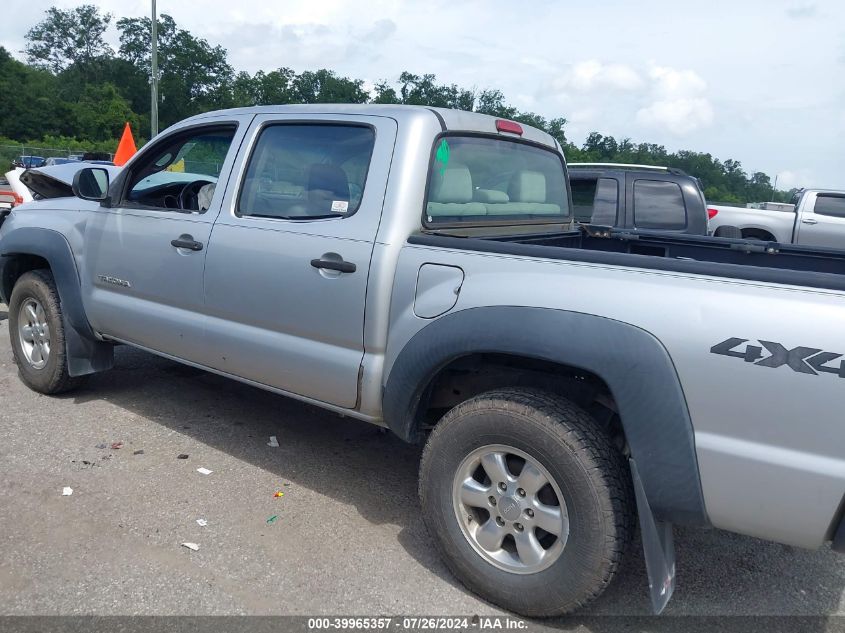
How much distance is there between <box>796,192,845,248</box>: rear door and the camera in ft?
42.4

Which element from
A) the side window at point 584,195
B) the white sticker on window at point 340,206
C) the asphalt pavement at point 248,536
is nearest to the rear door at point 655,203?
the side window at point 584,195

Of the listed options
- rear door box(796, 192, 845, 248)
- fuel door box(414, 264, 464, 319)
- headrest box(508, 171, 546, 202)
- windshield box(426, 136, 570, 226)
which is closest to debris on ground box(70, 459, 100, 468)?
fuel door box(414, 264, 464, 319)

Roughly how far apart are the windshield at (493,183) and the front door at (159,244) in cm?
122

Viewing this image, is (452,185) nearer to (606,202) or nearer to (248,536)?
(248,536)

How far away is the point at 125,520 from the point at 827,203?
13.4 m

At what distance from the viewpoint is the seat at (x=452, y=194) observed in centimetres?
342

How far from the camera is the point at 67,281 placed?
15.3 feet

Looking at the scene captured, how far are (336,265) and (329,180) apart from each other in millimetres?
533

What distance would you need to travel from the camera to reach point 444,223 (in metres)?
3.47

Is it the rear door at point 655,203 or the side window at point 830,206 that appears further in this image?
the side window at point 830,206

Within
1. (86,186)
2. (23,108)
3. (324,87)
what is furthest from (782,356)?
(23,108)

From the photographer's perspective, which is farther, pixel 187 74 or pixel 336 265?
pixel 187 74

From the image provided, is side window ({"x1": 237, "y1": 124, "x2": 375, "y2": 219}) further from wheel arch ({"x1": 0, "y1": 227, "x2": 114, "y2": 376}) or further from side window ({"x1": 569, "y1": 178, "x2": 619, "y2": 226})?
side window ({"x1": 569, "y1": 178, "x2": 619, "y2": 226})

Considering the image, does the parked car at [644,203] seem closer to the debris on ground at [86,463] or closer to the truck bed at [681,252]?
the truck bed at [681,252]
